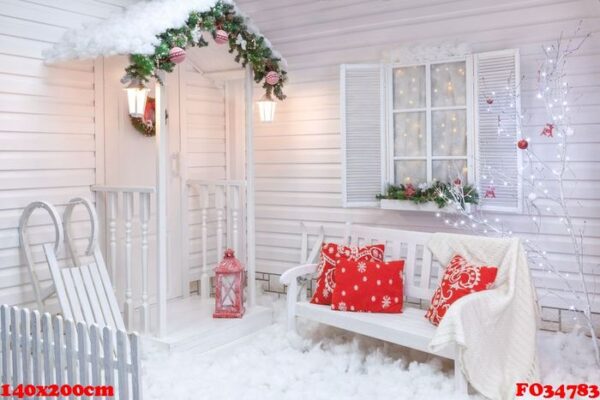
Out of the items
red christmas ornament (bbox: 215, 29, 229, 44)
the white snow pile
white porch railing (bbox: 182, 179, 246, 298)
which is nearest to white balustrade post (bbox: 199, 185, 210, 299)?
white porch railing (bbox: 182, 179, 246, 298)

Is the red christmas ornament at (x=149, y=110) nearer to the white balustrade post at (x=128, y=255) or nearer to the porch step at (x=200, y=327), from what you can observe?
the white balustrade post at (x=128, y=255)

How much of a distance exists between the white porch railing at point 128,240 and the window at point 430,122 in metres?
2.00

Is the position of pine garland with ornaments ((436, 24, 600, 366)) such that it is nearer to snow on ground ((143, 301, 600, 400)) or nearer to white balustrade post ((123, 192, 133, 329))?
snow on ground ((143, 301, 600, 400))

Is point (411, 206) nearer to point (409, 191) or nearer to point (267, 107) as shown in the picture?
point (409, 191)

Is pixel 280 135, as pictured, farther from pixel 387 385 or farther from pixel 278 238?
pixel 387 385

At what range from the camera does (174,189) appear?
18.0 ft

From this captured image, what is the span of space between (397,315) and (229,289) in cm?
141

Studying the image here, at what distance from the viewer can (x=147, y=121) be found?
504 cm

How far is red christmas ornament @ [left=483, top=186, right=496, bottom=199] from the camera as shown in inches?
174

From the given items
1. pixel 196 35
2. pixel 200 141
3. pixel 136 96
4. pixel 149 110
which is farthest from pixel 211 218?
pixel 196 35

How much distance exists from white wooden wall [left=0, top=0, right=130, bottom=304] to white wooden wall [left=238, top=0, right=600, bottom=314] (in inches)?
67.3

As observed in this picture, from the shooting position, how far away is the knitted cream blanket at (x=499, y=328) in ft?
11.3

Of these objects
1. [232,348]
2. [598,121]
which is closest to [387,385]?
[232,348]

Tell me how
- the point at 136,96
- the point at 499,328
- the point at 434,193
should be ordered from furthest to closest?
the point at 434,193
the point at 136,96
the point at 499,328
